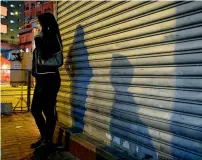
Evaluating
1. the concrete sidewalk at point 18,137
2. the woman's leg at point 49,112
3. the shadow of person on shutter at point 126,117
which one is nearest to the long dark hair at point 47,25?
the woman's leg at point 49,112

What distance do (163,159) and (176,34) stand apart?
1412 mm

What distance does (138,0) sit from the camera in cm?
322

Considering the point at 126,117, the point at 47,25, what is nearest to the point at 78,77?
the point at 47,25

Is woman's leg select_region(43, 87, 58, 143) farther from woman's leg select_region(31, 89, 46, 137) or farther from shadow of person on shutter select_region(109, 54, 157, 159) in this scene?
shadow of person on shutter select_region(109, 54, 157, 159)

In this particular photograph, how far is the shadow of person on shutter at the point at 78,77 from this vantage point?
4.59 meters

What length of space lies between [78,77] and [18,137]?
7.04 feet

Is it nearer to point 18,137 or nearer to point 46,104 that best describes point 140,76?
point 46,104

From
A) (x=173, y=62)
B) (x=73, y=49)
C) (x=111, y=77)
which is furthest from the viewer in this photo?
(x=73, y=49)

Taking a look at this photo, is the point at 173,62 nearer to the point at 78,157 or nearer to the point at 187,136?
the point at 187,136

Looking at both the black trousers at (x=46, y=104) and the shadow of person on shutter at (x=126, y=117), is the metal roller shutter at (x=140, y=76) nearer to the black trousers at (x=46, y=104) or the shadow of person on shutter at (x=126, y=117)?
the shadow of person on shutter at (x=126, y=117)

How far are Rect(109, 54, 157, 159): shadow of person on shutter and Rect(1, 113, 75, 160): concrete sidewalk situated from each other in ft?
4.21

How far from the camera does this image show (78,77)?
192 inches

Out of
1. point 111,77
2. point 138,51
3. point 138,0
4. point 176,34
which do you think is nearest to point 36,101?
point 111,77

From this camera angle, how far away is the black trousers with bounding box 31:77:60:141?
4484 millimetres
